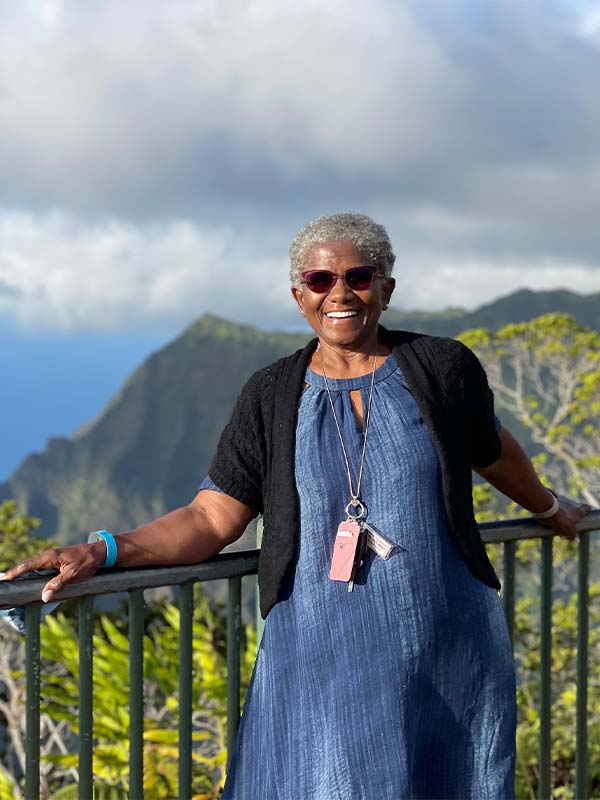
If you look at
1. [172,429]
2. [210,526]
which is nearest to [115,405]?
[172,429]

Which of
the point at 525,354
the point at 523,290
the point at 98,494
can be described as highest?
the point at 523,290

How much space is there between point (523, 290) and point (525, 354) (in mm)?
58900

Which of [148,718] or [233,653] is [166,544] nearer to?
[233,653]

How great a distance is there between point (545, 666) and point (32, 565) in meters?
1.55

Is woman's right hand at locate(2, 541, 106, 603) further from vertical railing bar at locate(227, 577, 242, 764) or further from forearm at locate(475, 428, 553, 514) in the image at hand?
forearm at locate(475, 428, 553, 514)

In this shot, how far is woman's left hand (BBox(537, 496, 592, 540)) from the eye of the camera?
9.44 ft

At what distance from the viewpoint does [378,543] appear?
2.19 m

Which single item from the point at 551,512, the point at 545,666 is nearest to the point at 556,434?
the point at 545,666

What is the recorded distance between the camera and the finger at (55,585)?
7.08ft

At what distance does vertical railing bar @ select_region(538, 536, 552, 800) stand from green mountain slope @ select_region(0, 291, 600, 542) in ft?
227

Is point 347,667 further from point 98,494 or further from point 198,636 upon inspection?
point 98,494

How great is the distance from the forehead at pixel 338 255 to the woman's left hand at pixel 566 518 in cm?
101

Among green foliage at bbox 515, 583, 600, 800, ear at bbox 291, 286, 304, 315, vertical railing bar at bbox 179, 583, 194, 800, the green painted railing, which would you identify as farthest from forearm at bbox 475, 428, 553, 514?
green foliage at bbox 515, 583, 600, 800

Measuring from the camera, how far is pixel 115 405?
88312 mm
